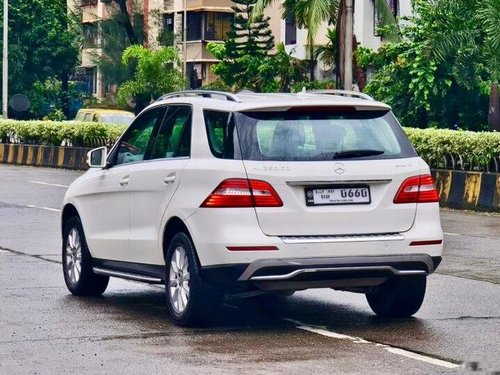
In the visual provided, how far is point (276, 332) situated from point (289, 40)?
56.3m

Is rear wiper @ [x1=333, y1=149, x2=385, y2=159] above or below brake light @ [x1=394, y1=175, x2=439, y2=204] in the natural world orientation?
above

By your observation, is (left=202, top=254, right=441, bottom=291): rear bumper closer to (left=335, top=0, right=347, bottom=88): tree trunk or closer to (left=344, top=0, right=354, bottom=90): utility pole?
(left=344, top=0, right=354, bottom=90): utility pole

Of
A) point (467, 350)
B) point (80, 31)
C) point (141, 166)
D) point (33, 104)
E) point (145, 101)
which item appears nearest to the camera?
point (467, 350)

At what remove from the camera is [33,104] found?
78625 millimetres

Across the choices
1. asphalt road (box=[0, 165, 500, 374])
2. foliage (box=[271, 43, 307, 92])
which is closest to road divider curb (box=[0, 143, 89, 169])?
foliage (box=[271, 43, 307, 92])

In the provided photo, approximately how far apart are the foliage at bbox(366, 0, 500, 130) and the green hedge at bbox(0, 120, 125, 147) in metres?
7.08

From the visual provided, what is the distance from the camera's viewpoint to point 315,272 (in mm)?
10234

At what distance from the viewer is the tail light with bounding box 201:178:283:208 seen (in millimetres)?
10258

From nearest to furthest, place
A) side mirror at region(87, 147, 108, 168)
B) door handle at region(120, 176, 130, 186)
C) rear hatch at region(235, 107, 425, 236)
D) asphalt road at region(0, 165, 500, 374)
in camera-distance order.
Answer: asphalt road at region(0, 165, 500, 374), rear hatch at region(235, 107, 425, 236), door handle at region(120, 176, 130, 186), side mirror at region(87, 147, 108, 168)

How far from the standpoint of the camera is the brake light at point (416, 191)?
34.9 ft

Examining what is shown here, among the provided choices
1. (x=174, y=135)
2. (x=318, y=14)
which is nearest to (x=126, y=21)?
(x=318, y=14)

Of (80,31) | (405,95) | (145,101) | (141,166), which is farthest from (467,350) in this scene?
(80,31)

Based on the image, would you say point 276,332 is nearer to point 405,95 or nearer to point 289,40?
point 405,95

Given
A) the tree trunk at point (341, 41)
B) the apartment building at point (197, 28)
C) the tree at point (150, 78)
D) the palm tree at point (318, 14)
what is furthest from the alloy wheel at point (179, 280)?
the tree at point (150, 78)
